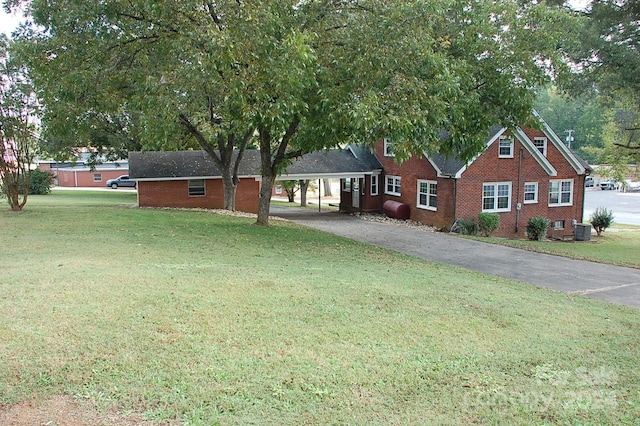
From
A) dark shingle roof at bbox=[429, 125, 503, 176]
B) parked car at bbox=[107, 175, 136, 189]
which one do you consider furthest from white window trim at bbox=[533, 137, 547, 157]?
parked car at bbox=[107, 175, 136, 189]

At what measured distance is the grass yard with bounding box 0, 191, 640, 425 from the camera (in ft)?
13.7

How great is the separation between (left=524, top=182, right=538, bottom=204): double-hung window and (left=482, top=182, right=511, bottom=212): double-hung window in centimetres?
119

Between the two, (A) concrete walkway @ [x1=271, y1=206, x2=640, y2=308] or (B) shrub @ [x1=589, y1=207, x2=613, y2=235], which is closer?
(A) concrete walkway @ [x1=271, y1=206, x2=640, y2=308]

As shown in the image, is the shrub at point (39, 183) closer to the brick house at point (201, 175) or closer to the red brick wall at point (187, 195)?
the brick house at point (201, 175)

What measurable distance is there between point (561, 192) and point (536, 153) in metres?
3.24

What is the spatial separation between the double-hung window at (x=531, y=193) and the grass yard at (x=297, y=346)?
17120mm

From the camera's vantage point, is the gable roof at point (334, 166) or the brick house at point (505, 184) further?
the gable roof at point (334, 166)

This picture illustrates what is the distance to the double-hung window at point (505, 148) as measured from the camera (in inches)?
950

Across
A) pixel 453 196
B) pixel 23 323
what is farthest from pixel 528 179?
pixel 23 323

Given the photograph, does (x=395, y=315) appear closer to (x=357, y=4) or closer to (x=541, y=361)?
(x=541, y=361)

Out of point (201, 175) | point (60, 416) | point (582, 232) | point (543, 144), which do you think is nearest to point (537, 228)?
point (582, 232)

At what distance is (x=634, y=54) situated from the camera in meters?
17.1

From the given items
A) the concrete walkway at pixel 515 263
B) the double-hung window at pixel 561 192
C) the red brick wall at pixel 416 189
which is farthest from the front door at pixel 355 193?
the double-hung window at pixel 561 192

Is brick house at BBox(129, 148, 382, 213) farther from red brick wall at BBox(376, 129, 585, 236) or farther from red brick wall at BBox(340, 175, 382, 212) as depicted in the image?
red brick wall at BBox(376, 129, 585, 236)
